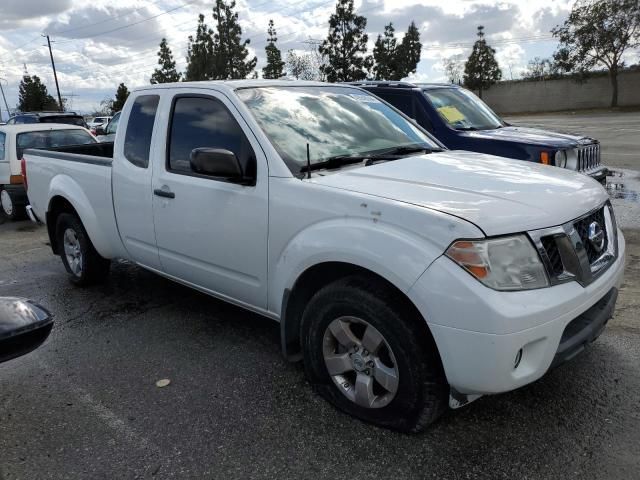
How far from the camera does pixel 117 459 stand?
2756 millimetres

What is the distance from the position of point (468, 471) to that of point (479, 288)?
891mm

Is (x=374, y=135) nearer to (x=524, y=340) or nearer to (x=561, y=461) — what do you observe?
(x=524, y=340)

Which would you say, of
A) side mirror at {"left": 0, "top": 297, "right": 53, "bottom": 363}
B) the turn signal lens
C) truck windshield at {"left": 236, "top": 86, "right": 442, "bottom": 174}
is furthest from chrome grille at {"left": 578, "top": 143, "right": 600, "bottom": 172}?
side mirror at {"left": 0, "top": 297, "right": 53, "bottom": 363}

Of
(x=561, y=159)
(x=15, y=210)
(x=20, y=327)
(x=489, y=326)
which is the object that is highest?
(x=20, y=327)

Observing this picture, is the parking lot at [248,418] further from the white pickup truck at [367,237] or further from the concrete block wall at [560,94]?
the concrete block wall at [560,94]

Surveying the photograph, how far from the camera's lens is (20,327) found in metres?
1.44

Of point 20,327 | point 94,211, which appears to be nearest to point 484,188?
point 20,327

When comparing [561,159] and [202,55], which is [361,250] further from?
[202,55]

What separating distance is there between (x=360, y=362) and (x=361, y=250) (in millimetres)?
623

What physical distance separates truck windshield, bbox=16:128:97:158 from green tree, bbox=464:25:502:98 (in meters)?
53.2

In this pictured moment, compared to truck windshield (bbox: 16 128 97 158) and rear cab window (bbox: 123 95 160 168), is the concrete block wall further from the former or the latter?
rear cab window (bbox: 123 95 160 168)

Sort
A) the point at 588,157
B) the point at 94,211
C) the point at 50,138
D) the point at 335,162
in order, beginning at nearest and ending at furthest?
the point at 335,162 → the point at 94,211 → the point at 588,157 → the point at 50,138

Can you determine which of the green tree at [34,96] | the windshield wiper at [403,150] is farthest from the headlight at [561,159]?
the green tree at [34,96]

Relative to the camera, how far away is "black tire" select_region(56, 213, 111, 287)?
17.1 feet
